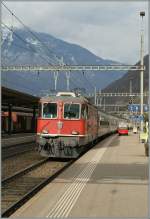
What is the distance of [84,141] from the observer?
24016mm

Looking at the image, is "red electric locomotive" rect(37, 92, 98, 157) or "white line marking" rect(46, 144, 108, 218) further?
"red electric locomotive" rect(37, 92, 98, 157)

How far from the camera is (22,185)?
1405 cm

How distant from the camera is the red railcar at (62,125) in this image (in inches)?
882

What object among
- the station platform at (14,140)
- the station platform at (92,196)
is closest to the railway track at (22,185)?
the station platform at (92,196)

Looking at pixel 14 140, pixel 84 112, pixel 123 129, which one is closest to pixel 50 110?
pixel 84 112

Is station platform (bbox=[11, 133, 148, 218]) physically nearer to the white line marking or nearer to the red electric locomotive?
the white line marking

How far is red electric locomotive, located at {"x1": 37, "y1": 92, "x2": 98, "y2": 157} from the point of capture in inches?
882

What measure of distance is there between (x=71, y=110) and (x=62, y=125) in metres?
0.94

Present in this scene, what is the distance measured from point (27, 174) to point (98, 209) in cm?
741

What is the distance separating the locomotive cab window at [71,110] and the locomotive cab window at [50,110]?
1.54 feet

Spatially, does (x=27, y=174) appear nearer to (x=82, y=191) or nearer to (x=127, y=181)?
(x=127, y=181)

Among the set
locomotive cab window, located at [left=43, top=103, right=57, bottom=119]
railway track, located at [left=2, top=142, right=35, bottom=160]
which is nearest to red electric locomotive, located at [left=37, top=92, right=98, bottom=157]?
locomotive cab window, located at [left=43, top=103, right=57, bottom=119]

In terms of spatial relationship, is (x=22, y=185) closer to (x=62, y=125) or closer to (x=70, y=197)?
(x=70, y=197)

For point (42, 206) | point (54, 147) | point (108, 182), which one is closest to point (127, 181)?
point (108, 182)
